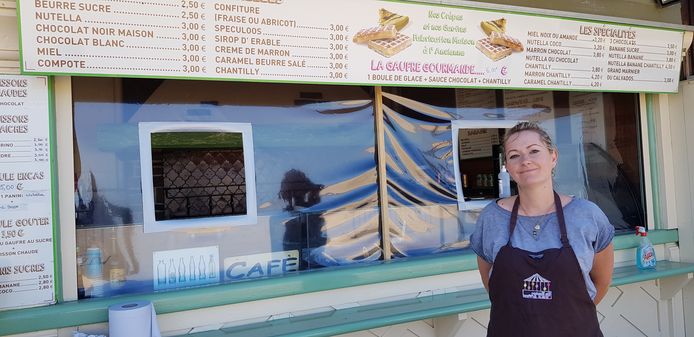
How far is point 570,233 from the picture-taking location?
1.75m

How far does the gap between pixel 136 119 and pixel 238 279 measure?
3.47 ft

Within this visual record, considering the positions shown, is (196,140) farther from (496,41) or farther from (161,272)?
(496,41)

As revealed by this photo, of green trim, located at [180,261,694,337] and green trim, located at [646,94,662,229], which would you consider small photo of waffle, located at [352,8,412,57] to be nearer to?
green trim, located at [180,261,694,337]

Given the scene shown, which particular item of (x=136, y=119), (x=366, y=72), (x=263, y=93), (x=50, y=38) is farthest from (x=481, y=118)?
(x=50, y=38)

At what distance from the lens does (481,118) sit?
13.0ft

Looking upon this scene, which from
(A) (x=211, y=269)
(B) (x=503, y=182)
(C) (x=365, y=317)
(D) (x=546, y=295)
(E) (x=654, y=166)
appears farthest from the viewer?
(E) (x=654, y=166)

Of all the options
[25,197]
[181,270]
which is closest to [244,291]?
[181,270]

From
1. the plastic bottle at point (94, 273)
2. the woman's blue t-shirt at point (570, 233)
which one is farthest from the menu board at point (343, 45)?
the woman's blue t-shirt at point (570, 233)

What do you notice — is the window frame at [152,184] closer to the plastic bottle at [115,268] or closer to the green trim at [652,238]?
the plastic bottle at [115,268]

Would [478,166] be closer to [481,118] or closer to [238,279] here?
[481,118]

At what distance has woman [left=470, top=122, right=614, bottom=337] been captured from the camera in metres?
1.69

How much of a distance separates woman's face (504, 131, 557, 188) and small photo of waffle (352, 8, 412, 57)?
4.54 ft

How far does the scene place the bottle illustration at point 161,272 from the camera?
2.88 m

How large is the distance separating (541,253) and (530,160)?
309 millimetres
